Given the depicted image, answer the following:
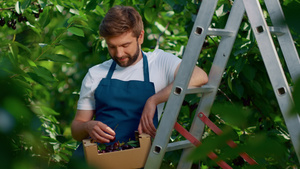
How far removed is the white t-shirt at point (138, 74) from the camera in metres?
1.96

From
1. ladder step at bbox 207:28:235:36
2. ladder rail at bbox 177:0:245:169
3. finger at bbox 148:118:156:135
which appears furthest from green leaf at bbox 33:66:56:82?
ladder step at bbox 207:28:235:36

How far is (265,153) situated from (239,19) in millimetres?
1522

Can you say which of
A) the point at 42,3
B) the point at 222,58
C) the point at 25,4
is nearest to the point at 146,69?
the point at 222,58

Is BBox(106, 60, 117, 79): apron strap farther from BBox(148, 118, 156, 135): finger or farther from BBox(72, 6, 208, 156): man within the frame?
BBox(148, 118, 156, 135): finger

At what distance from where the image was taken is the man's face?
189 centimetres

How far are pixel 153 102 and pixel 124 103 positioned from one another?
18 cm

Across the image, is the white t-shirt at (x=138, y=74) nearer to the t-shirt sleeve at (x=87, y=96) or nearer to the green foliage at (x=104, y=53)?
the t-shirt sleeve at (x=87, y=96)

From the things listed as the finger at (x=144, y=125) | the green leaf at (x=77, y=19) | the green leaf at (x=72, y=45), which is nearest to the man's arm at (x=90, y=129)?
the finger at (x=144, y=125)

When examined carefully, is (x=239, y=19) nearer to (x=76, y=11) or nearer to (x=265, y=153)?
(x=76, y=11)

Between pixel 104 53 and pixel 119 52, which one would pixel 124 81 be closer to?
pixel 119 52

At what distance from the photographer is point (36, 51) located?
231 cm

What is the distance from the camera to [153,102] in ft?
5.85

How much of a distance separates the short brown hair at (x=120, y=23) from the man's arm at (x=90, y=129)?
0.38 meters

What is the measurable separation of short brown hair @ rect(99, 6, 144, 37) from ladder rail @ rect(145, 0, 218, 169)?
348 mm
